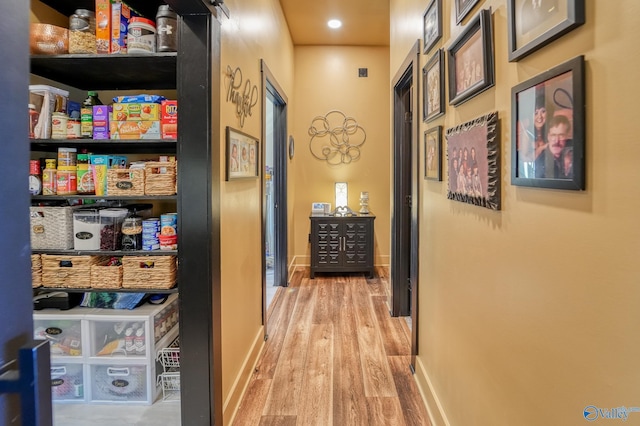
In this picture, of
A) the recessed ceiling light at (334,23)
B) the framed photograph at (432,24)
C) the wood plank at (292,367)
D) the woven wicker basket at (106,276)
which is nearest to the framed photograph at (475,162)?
the framed photograph at (432,24)

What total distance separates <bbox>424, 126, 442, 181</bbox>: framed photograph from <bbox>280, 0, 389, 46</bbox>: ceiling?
2415mm

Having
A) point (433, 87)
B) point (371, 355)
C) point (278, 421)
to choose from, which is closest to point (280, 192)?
point (371, 355)

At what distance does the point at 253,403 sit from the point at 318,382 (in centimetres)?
42

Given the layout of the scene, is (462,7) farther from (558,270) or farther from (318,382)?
(318,382)

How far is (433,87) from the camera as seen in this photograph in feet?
6.44

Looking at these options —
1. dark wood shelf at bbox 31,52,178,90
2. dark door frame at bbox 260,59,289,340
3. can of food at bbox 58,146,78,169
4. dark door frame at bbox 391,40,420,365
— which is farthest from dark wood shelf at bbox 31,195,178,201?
dark door frame at bbox 260,59,289,340

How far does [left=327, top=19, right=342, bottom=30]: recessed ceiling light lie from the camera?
4250 millimetres

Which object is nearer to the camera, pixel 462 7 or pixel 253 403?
pixel 462 7

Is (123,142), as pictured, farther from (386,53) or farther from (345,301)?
(386,53)

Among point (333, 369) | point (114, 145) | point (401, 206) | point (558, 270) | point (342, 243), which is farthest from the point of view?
point (342, 243)

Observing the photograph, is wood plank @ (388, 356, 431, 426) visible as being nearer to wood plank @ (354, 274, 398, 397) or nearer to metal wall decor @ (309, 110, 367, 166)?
wood plank @ (354, 274, 398, 397)

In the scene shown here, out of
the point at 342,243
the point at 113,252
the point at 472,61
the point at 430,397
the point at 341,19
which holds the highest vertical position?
the point at 341,19

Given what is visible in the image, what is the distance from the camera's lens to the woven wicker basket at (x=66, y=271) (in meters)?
2.03

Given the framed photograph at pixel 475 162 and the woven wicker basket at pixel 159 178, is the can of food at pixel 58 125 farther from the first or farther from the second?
the framed photograph at pixel 475 162
